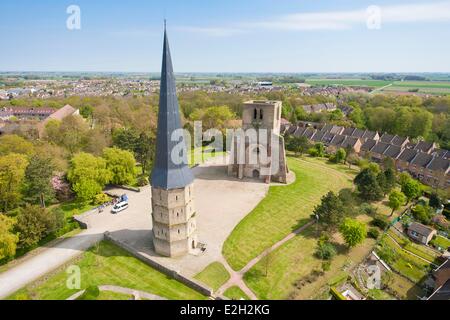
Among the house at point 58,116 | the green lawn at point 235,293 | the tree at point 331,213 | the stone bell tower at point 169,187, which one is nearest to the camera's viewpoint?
the green lawn at point 235,293

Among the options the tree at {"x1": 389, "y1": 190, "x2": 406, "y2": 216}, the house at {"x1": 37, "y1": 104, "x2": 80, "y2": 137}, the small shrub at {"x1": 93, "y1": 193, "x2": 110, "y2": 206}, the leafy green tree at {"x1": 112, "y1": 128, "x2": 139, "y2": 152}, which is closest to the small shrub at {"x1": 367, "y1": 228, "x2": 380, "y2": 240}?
the tree at {"x1": 389, "y1": 190, "x2": 406, "y2": 216}

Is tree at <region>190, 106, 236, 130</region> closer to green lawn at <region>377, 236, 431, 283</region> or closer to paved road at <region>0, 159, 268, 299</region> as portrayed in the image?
paved road at <region>0, 159, 268, 299</region>

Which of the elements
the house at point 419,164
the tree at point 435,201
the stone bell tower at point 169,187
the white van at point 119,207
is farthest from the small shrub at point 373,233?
the white van at point 119,207

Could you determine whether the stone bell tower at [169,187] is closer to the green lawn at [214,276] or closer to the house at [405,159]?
the green lawn at [214,276]

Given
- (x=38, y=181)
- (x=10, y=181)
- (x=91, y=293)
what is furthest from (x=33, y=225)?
(x=10, y=181)

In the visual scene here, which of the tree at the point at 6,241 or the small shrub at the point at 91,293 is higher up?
the tree at the point at 6,241

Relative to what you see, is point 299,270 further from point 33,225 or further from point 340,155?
point 340,155
